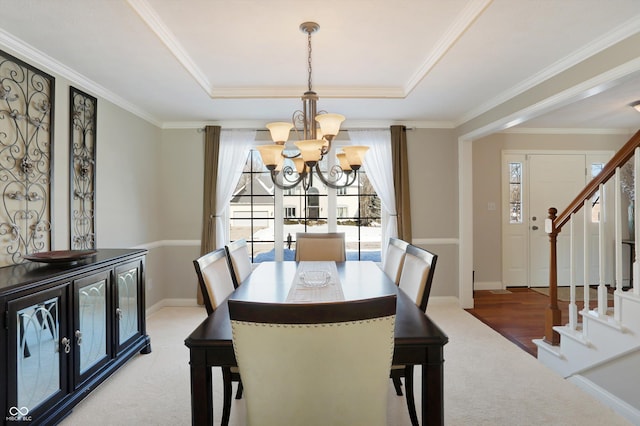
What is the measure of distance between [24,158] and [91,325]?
4.07 ft

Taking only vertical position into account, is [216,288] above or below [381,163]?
below

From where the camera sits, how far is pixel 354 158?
2.30 meters

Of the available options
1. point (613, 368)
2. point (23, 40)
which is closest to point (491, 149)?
point (613, 368)

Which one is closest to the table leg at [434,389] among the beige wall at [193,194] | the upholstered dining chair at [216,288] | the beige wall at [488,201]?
the upholstered dining chair at [216,288]

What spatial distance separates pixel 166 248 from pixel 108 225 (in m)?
1.15

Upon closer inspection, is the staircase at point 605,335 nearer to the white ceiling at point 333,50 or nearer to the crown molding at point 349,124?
the white ceiling at point 333,50

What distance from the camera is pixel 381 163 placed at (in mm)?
4340

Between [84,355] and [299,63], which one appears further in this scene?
[299,63]

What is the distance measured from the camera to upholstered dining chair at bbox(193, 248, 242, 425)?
1.86 metres

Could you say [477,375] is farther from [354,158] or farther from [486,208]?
[486,208]

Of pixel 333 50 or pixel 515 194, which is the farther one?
pixel 515 194

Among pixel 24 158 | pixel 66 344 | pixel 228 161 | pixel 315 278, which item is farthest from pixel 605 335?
pixel 24 158

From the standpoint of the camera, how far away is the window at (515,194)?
510 cm

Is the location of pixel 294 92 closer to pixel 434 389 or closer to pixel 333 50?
pixel 333 50
